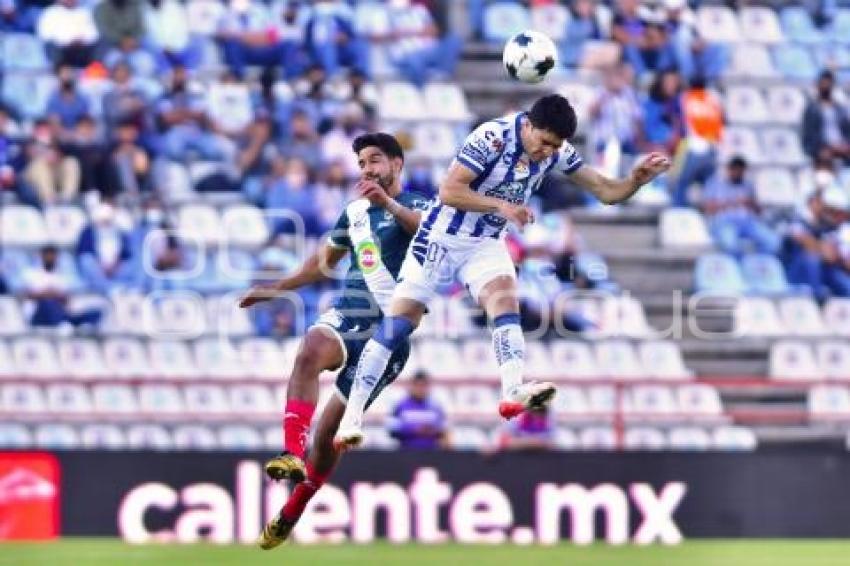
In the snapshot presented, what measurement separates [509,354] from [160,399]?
815 cm

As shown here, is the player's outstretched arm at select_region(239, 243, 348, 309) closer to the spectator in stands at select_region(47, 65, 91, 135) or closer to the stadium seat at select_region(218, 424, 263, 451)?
the stadium seat at select_region(218, 424, 263, 451)

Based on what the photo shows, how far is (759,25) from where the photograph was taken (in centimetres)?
2434

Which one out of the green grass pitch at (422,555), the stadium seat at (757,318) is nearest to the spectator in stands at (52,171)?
the green grass pitch at (422,555)

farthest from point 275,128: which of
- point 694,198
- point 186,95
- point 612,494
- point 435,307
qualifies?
point 612,494

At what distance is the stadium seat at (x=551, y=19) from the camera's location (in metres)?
23.7

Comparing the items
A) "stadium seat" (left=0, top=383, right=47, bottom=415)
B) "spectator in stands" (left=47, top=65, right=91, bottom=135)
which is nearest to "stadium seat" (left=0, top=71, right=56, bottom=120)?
"spectator in stands" (left=47, top=65, right=91, bottom=135)

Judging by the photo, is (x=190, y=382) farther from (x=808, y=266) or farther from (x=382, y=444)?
(x=808, y=266)

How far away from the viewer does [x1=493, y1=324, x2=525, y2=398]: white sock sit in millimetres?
12781

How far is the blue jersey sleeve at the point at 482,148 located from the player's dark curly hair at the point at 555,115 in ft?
0.82

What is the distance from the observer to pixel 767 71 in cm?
2402

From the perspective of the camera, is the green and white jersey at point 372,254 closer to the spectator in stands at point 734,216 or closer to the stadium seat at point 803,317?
the stadium seat at point 803,317

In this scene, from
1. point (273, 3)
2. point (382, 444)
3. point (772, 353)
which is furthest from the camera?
point (273, 3)

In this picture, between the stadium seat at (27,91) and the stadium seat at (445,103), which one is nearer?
the stadium seat at (27,91)

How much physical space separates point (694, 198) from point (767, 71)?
2.22 meters
